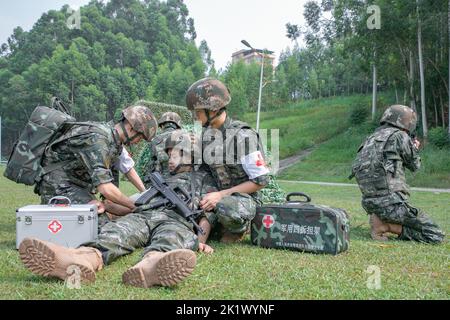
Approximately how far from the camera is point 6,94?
61.8 metres

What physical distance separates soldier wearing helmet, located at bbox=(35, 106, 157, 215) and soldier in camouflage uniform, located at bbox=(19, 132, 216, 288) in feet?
1.18

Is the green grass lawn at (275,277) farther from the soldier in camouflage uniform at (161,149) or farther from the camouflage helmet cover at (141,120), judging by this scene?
the soldier in camouflage uniform at (161,149)

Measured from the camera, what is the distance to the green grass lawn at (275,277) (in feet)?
9.75

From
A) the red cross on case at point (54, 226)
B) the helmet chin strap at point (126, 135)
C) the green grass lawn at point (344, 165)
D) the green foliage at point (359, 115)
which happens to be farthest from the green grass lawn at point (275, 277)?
the green foliage at point (359, 115)

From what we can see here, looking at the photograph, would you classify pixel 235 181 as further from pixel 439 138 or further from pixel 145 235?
pixel 439 138

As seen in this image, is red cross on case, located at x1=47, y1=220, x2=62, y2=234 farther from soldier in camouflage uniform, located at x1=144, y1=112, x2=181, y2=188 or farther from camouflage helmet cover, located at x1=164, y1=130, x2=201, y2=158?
soldier in camouflage uniform, located at x1=144, y1=112, x2=181, y2=188

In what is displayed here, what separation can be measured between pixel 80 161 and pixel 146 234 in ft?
3.49

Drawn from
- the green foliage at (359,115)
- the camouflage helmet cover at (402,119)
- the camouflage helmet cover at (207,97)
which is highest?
the green foliage at (359,115)

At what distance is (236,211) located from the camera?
439 cm

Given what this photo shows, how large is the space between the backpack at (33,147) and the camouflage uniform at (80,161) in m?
0.09

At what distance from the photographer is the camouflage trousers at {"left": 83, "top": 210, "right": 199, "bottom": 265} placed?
366cm

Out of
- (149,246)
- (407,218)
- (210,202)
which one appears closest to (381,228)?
(407,218)

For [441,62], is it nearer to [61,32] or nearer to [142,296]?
[142,296]

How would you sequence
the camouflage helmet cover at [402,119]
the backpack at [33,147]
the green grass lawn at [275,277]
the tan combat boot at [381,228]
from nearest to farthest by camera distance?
the green grass lawn at [275,277]
the backpack at [33,147]
the tan combat boot at [381,228]
the camouflage helmet cover at [402,119]
